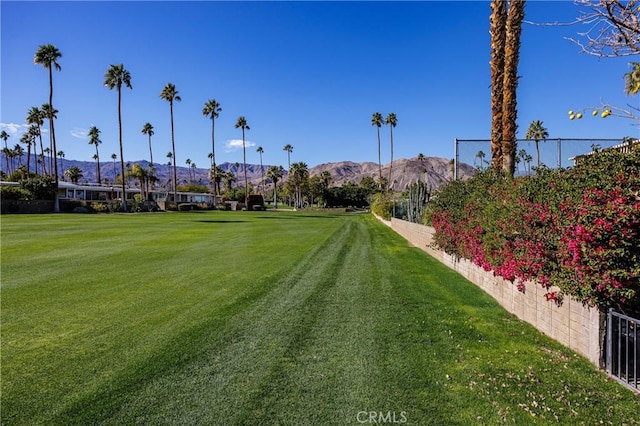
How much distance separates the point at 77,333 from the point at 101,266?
A: 5.74 m

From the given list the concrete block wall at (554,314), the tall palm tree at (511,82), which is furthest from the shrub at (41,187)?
the concrete block wall at (554,314)

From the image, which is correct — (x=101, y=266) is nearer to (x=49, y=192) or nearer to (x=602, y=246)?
(x=602, y=246)

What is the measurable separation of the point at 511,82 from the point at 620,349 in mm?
7381

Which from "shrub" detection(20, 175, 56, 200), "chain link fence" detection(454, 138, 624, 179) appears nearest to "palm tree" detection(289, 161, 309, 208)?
"shrub" detection(20, 175, 56, 200)

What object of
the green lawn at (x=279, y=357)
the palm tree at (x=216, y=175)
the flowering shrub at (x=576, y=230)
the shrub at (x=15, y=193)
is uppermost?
the palm tree at (x=216, y=175)

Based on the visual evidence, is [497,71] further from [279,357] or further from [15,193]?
[15,193]

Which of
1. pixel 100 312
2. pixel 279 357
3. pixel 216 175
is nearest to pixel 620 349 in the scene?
pixel 279 357

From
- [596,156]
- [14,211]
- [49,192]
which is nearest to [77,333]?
[596,156]

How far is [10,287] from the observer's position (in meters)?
8.13

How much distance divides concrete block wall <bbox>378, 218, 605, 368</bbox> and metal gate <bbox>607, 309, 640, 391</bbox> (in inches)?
4.3

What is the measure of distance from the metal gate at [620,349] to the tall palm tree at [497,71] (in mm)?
→ 6520

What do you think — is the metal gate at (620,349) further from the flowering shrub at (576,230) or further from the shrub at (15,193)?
the shrub at (15,193)

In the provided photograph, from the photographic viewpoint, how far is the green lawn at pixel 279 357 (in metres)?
3.62

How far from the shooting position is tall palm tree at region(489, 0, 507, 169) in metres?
10.3
